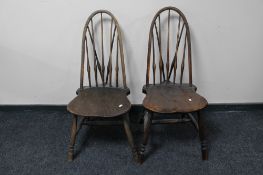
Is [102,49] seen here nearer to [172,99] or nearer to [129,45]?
[129,45]

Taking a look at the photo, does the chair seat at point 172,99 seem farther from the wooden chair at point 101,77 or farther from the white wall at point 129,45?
the white wall at point 129,45

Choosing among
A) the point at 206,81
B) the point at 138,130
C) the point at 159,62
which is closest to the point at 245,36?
the point at 206,81

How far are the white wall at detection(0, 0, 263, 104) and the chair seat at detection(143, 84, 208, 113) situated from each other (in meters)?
0.32

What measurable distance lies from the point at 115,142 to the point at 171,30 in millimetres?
916

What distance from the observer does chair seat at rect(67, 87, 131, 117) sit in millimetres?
1632

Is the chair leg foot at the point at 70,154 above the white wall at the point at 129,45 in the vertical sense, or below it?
below

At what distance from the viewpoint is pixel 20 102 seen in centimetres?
236

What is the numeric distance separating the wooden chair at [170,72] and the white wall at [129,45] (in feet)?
0.26

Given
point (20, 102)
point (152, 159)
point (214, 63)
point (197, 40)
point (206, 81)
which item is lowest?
point (152, 159)

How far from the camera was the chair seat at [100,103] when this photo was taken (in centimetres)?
163

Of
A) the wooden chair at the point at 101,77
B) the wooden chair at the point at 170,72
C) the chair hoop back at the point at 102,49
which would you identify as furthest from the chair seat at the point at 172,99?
the chair hoop back at the point at 102,49

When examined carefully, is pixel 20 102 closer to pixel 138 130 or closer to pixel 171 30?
pixel 138 130

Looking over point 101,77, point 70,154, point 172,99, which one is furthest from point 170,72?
point 70,154

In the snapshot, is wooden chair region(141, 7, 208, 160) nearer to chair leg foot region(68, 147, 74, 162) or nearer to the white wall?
the white wall
